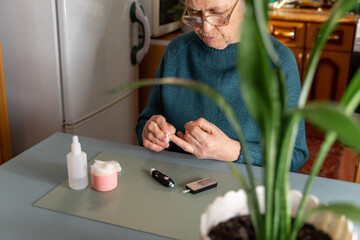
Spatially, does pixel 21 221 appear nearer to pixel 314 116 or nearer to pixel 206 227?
pixel 206 227

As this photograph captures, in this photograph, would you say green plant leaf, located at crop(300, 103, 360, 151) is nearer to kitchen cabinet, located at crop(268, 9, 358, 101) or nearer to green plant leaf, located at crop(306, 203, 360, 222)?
green plant leaf, located at crop(306, 203, 360, 222)

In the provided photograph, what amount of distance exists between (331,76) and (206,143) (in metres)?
2.23

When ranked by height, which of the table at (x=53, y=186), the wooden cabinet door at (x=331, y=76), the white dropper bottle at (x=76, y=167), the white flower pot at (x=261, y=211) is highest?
the white flower pot at (x=261, y=211)

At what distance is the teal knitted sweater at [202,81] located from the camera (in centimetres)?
131

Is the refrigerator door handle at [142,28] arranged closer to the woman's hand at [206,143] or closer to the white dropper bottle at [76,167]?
the woman's hand at [206,143]

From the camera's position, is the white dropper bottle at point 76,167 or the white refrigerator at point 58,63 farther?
the white refrigerator at point 58,63

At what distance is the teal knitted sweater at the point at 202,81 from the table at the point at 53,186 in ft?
0.65

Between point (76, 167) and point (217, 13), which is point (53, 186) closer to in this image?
point (76, 167)

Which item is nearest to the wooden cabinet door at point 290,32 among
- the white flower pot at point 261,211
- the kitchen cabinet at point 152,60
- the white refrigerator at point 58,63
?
the kitchen cabinet at point 152,60

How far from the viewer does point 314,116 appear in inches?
13.9

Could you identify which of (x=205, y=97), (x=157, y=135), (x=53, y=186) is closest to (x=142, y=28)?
(x=205, y=97)

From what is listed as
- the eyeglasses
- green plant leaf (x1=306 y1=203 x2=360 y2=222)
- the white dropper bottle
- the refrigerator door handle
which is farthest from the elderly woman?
the refrigerator door handle

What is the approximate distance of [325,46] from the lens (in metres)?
2.98

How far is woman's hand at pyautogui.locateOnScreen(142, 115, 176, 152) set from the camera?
1159mm
